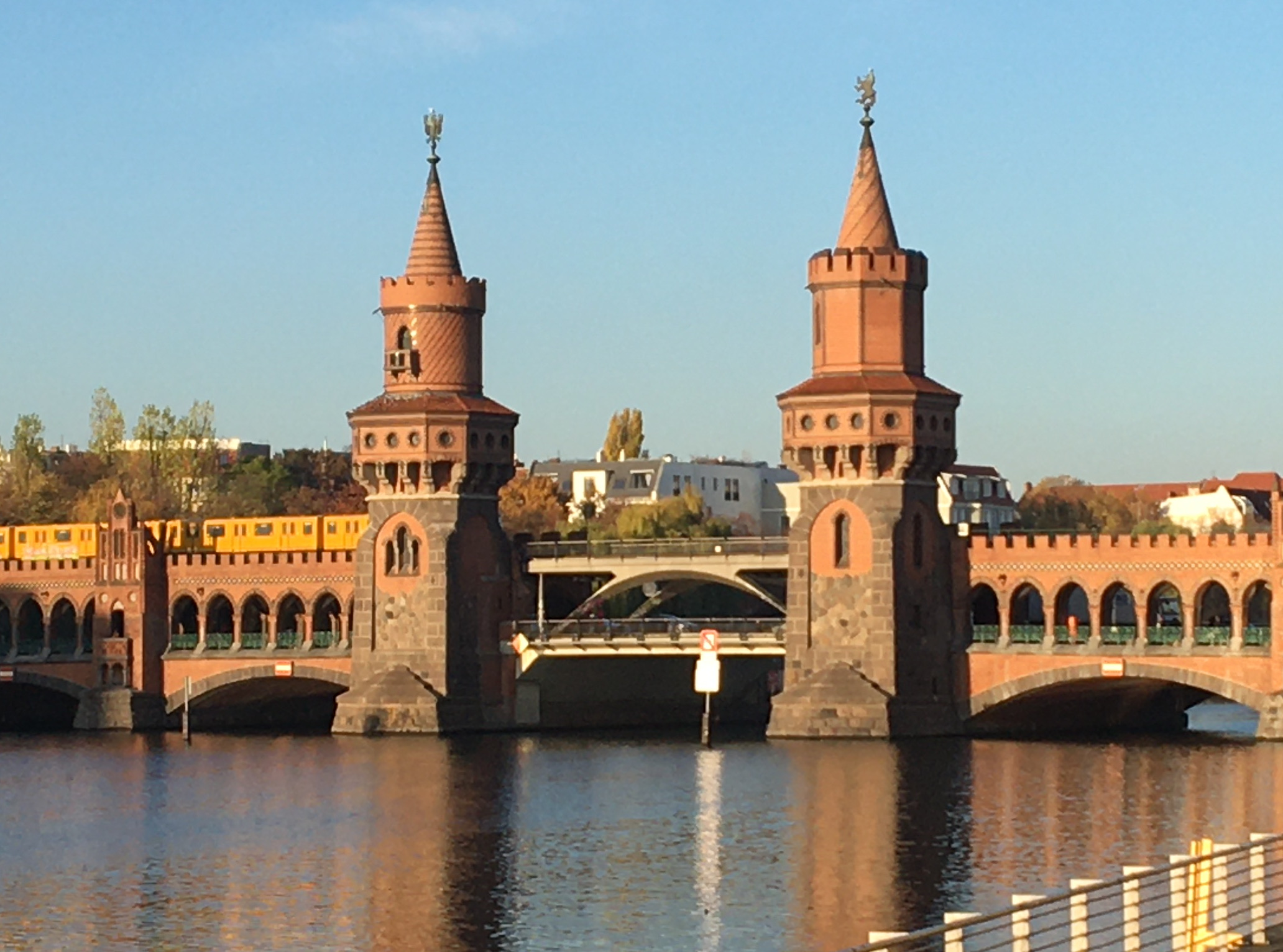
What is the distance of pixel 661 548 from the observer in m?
114

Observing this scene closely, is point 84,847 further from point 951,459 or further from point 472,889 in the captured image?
point 951,459

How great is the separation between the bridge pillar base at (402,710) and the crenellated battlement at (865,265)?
2166 centimetres

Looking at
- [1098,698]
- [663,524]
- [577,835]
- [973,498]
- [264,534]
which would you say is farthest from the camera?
[973,498]

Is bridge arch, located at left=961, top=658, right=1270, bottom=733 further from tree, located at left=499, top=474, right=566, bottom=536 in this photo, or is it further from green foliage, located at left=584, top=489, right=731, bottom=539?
tree, located at left=499, top=474, right=566, bottom=536

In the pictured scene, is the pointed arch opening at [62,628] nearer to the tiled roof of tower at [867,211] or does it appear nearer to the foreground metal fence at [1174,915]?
the tiled roof of tower at [867,211]

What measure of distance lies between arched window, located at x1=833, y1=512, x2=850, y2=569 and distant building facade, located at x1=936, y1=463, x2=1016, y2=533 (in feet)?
247

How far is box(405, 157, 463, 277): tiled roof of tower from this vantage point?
11244 cm

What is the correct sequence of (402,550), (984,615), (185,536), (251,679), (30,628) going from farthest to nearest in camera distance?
(30,628) → (185,536) → (251,679) → (402,550) → (984,615)

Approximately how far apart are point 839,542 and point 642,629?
10437mm

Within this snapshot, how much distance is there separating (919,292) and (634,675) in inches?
878

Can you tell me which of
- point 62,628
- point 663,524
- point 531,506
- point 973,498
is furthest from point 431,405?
point 973,498

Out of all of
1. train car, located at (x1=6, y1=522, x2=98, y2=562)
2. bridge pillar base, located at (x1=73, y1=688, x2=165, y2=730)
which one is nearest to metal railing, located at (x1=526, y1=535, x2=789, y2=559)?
bridge pillar base, located at (x1=73, y1=688, x2=165, y2=730)

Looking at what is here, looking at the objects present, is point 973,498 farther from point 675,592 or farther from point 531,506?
point 675,592

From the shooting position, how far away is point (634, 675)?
385ft
